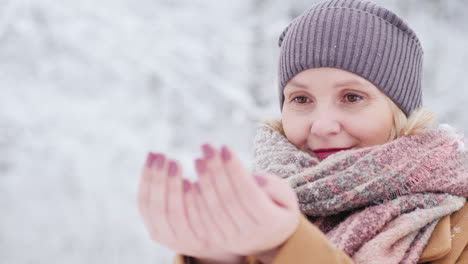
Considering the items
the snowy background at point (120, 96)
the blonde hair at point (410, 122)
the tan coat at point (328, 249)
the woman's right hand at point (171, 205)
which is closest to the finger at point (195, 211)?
the woman's right hand at point (171, 205)

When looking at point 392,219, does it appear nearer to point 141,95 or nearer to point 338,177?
point 338,177

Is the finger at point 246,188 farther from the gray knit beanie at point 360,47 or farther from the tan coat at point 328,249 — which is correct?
the gray knit beanie at point 360,47

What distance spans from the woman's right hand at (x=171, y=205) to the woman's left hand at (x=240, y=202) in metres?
0.02

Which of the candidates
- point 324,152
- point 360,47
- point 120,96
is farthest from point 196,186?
point 120,96

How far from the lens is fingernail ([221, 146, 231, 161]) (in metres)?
0.50

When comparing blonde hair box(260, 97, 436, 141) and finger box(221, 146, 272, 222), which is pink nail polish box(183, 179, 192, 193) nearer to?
finger box(221, 146, 272, 222)

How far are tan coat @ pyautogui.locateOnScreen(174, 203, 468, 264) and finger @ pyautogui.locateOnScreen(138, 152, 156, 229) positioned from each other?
0.42 feet

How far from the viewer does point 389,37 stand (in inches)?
40.5

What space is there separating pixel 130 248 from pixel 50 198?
512 mm

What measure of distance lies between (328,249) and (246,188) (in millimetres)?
172

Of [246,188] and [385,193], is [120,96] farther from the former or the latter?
[246,188]

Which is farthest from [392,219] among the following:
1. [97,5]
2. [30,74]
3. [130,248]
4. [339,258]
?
[97,5]

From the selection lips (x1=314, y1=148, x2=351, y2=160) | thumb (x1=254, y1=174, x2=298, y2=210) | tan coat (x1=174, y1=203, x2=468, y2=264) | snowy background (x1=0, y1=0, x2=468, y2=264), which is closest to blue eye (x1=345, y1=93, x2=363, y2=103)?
lips (x1=314, y1=148, x2=351, y2=160)

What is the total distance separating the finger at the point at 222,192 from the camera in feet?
1.65
